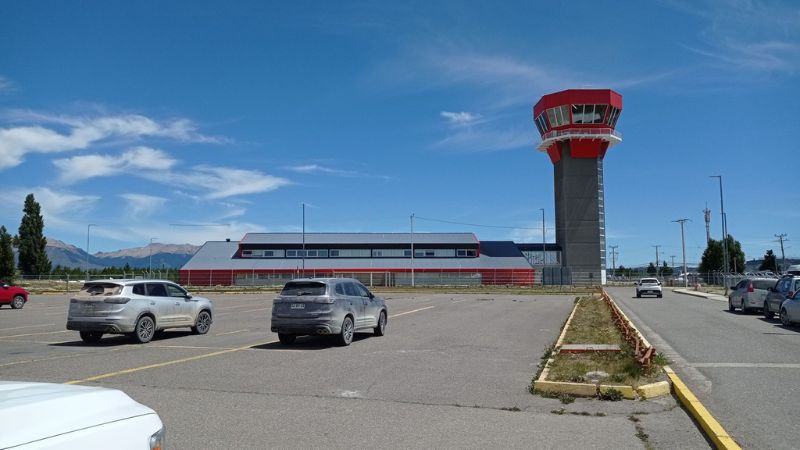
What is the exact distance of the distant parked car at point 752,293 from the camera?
27.0 meters

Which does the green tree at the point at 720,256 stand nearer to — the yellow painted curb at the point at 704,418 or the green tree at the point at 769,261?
the green tree at the point at 769,261

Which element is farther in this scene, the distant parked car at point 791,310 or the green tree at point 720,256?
the green tree at point 720,256

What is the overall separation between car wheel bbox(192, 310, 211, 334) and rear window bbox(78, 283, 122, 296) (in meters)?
2.95

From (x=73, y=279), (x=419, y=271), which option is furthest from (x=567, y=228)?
(x=73, y=279)

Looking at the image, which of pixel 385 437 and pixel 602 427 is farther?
pixel 602 427

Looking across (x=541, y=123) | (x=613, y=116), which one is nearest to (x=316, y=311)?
(x=613, y=116)

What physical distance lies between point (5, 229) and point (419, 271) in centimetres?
5397

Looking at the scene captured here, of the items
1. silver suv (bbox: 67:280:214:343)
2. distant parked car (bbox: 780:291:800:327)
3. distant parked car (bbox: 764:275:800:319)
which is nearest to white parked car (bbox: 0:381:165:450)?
silver suv (bbox: 67:280:214:343)

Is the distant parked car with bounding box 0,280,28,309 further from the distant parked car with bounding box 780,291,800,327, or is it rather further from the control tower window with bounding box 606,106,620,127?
the control tower window with bounding box 606,106,620,127

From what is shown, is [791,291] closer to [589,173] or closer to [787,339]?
[787,339]

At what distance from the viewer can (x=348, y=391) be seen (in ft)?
32.5

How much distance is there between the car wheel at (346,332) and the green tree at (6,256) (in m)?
75.0

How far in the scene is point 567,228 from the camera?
283 feet

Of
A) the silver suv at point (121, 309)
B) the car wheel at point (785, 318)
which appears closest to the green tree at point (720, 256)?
the car wheel at point (785, 318)
